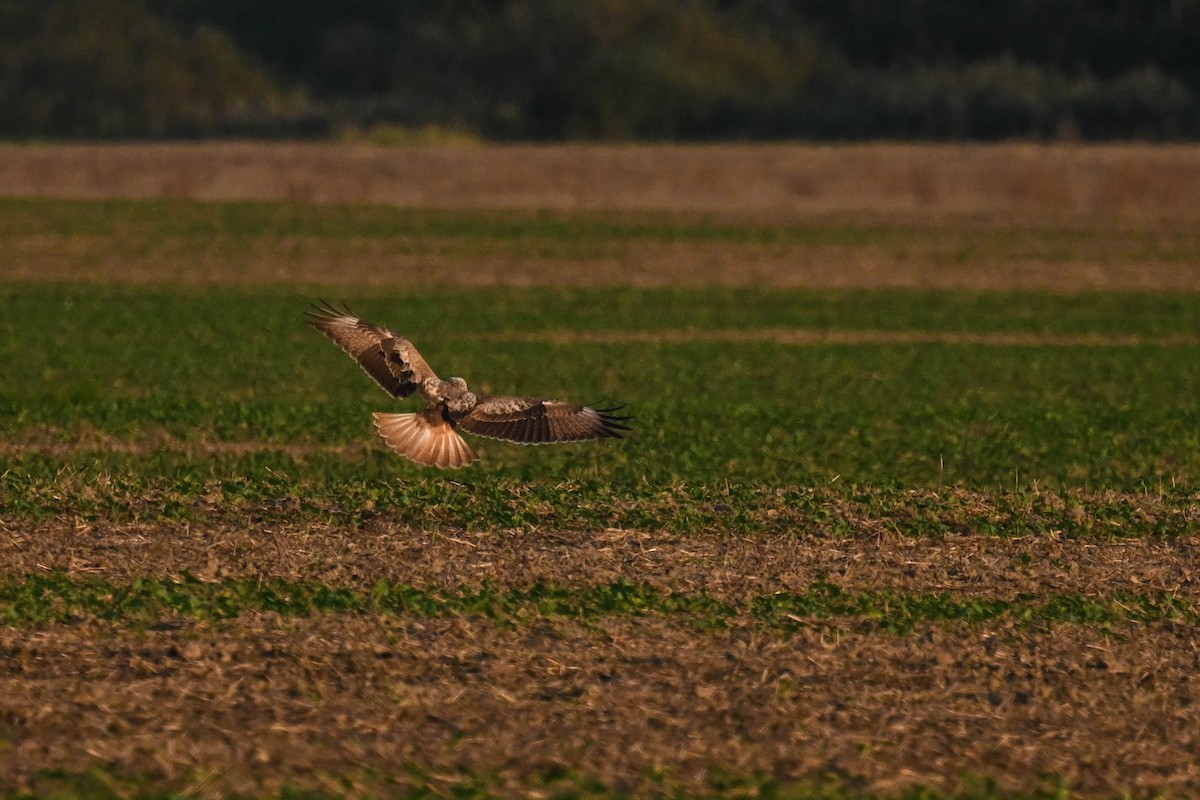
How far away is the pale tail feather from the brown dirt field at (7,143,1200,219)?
3459 centimetres

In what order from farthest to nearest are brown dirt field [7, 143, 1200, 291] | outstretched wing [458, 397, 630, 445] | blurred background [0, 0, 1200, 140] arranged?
blurred background [0, 0, 1200, 140] < brown dirt field [7, 143, 1200, 291] < outstretched wing [458, 397, 630, 445]

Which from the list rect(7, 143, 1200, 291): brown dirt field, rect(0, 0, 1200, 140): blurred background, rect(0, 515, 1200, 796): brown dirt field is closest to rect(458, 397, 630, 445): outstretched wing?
rect(0, 515, 1200, 796): brown dirt field

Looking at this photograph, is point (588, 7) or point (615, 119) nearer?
point (615, 119)

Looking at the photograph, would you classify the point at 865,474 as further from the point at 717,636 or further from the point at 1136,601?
the point at 717,636

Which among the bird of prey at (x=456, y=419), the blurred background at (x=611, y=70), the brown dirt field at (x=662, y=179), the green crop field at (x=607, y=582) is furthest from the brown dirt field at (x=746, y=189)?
the bird of prey at (x=456, y=419)

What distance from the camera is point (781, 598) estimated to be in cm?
1148

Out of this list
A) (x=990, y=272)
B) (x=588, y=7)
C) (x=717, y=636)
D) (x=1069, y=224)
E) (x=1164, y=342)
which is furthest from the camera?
(x=588, y=7)

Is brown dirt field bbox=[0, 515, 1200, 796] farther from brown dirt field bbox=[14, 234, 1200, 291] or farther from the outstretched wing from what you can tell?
brown dirt field bbox=[14, 234, 1200, 291]

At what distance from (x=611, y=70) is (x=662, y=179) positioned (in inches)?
581

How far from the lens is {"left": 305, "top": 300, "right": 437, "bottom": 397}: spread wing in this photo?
1262 cm

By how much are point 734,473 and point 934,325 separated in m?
15.4

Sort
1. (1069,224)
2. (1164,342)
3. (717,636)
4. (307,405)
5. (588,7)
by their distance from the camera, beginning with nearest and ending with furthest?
(717,636)
(307,405)
(1164,342)
(1069,224)
(588,7)

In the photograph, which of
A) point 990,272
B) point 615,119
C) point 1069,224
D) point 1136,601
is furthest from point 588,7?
point 1136,601

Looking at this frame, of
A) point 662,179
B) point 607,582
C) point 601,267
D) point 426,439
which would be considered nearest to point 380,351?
point 426,439
